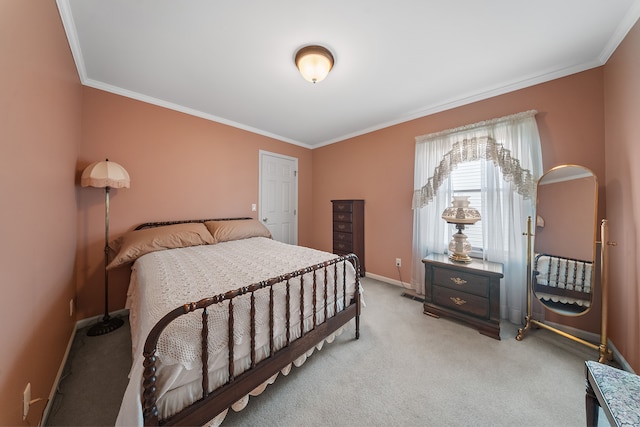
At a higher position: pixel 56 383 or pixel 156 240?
pixel 156 240

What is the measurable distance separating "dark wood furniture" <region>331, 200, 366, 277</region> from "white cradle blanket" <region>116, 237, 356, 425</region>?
57.9 inches

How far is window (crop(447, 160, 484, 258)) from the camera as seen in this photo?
2.60 meters

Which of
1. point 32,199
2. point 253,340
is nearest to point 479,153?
point 253,340

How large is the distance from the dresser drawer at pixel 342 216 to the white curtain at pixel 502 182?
1.25 m

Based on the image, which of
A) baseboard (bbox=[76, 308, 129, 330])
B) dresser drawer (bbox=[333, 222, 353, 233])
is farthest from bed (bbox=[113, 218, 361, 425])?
dresser drawer (bbox=[333, 222, 353, 233])

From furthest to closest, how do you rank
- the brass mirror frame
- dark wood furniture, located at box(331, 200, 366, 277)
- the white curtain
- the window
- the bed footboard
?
dark wood furniture, located at box(331, 200, 366, 277) → the window → the white curtain → the brass mirror frame → the bed footboard

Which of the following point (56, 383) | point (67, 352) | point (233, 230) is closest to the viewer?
point (56, 383)

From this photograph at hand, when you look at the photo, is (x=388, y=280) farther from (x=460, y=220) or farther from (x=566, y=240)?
(x=566, y=240)

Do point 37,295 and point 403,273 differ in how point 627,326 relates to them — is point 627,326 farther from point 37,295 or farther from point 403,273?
point 37,295

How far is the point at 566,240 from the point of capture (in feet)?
6.59

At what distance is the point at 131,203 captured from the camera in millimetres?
2582

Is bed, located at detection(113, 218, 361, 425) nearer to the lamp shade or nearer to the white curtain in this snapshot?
the lamp shade

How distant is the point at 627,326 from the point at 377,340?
1.87 m

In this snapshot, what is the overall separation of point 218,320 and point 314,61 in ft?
6.82
